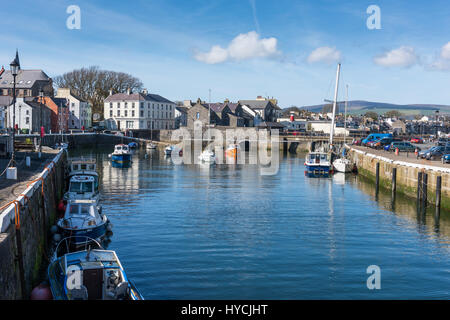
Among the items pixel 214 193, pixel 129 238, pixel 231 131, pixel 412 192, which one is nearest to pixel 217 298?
pixel 129 238

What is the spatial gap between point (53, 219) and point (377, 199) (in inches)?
1124

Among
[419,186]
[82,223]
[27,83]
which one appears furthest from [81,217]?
[27,83]

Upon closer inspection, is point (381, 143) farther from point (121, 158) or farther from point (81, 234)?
point (81, 234)

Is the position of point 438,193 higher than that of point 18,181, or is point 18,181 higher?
point 18,181

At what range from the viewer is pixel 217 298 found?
18.2m

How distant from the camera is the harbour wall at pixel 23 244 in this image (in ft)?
45.5

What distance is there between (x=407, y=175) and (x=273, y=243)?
22.6 m

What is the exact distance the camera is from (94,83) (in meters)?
140

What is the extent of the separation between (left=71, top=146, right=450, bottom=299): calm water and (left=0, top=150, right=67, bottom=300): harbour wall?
13.0 feet

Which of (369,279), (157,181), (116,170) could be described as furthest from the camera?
(116,170)

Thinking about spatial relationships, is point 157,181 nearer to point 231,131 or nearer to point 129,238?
point 129,238

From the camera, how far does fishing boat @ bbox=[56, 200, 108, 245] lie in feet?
77.7
